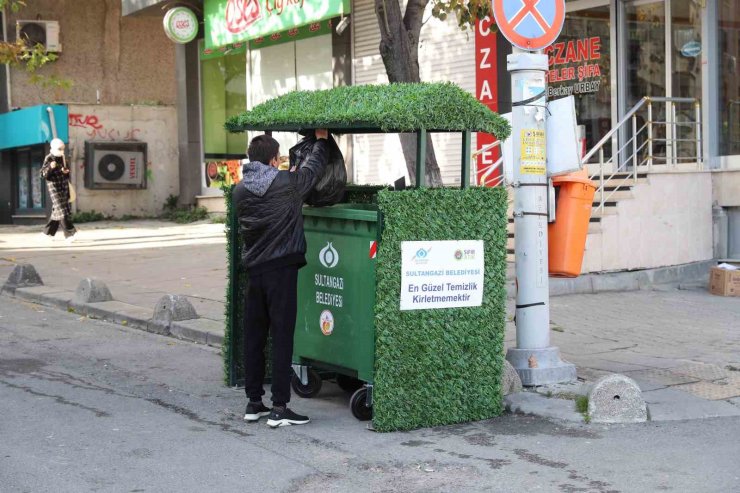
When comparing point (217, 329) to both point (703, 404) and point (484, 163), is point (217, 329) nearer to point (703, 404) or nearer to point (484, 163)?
point (703, 404)

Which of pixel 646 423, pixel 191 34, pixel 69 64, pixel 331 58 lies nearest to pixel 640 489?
pixel 646 423

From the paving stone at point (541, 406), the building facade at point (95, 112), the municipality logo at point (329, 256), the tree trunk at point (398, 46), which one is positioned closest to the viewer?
the paving stone at point (541, 406)

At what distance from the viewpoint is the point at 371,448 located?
6.05 m

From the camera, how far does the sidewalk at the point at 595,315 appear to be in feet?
24.6

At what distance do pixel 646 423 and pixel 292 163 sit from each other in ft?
9.53

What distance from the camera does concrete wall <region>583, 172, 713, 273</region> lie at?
41.4ft

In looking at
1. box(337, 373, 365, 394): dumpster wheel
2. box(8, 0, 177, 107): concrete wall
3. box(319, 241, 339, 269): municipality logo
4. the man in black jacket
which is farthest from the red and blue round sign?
box(8, 0, 177, 107): concrete wall

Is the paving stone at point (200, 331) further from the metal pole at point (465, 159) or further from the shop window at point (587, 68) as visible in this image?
the shop window at point (587, 68)

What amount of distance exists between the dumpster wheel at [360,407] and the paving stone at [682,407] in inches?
71.6

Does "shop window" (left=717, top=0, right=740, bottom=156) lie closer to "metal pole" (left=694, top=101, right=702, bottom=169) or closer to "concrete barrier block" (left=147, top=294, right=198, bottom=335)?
"metal pole" (left=694, top=101, right=702, bottom=169)

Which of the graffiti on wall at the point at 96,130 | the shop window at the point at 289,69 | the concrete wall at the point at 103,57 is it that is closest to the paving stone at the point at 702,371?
the shop window at the point at 289,69

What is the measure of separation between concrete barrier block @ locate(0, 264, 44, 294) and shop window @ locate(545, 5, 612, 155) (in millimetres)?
8474

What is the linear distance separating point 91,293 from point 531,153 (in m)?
6.47

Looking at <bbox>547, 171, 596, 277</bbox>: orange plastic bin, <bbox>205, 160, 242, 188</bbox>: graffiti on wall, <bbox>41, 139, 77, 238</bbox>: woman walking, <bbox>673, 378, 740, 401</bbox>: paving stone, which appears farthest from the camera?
<bbox>205, 160, 242, 188</bbox>: graffiti on wall
